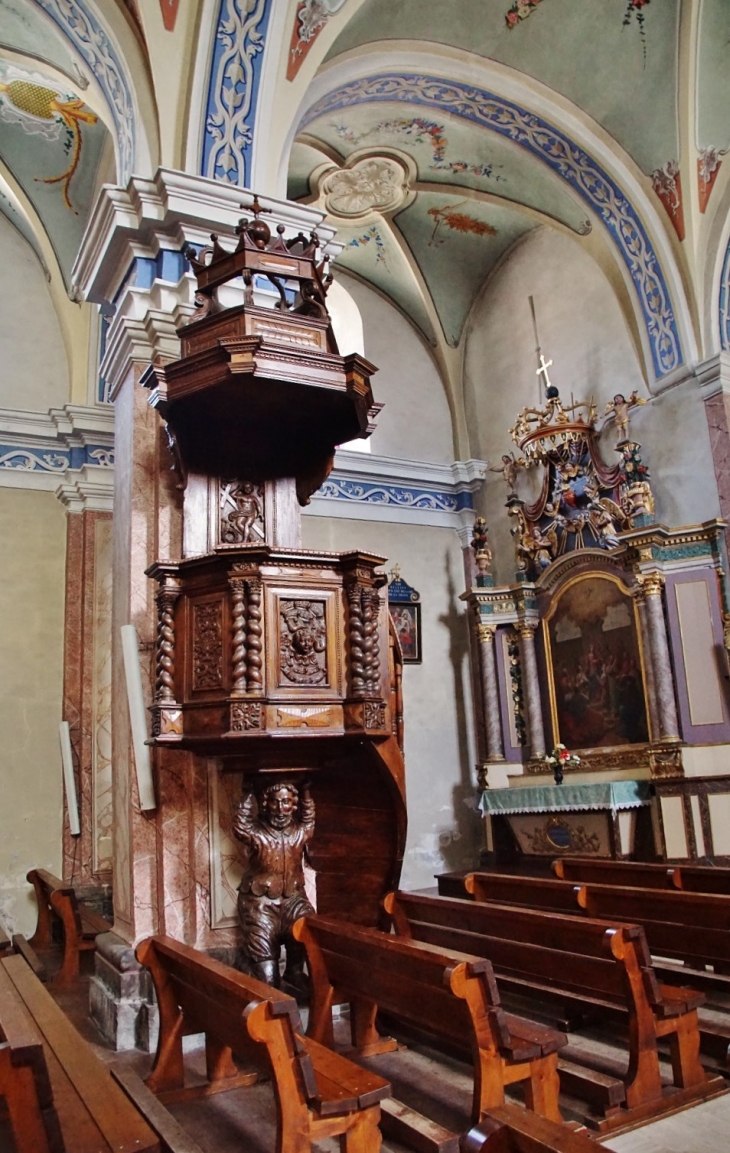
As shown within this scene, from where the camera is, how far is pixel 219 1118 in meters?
3.17

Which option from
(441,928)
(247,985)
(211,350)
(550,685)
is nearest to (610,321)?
(550,685)

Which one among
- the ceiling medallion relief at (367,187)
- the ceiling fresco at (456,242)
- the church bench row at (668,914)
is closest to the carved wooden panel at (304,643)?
the church bench row at (668,914)

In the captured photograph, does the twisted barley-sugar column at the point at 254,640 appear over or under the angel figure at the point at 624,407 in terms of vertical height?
under

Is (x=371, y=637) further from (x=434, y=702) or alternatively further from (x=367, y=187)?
(x=367, y=187)

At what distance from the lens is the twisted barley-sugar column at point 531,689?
9.76 meters

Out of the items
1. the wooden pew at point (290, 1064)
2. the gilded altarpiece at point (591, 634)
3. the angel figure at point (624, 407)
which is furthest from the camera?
the angel figure at point (624, 407)

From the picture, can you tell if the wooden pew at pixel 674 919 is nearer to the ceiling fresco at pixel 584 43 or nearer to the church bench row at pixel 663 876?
the church bench row at pixel 663 876

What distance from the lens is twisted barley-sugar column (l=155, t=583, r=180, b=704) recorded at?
13.6 ft

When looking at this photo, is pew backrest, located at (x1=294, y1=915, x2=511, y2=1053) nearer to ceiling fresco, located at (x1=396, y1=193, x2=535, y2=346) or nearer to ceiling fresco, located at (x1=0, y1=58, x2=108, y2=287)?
ceiling fresco, located at (x1=0, y1=58, x2=108, y2=287)

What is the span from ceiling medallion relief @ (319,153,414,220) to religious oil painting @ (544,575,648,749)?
4947 millimetres

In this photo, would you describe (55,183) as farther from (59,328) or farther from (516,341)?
(516,341)

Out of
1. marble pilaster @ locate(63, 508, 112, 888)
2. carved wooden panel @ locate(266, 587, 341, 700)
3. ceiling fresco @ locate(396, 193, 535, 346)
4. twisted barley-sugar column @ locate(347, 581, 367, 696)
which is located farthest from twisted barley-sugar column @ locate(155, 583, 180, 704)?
ceiling fresco @ locate(396, 193, 535, 346)

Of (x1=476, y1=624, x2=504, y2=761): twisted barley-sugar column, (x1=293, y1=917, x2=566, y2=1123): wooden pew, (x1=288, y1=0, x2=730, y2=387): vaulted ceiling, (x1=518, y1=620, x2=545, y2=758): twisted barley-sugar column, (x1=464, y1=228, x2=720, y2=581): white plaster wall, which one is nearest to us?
(x1=293, y1=917, x2=566, y2=1123): wooden pew

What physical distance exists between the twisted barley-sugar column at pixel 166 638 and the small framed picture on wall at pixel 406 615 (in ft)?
21.6
